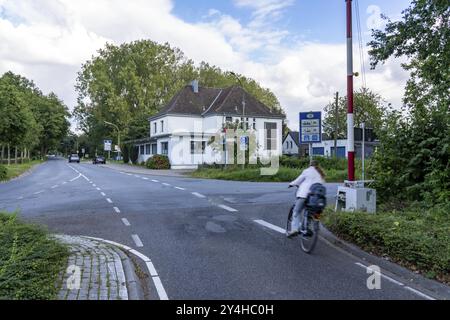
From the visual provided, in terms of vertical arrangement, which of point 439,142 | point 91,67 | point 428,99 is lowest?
point 439,142

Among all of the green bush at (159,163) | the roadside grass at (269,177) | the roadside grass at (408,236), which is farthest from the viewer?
the green bush at (159,163)

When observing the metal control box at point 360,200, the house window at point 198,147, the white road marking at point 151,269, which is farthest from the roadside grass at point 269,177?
the white road marking at point 151,269

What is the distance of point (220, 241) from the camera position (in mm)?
8344

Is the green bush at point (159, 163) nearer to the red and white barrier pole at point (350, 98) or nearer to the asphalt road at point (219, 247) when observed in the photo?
the asphalt road at point (219, 247)

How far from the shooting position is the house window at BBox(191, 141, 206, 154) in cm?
4772

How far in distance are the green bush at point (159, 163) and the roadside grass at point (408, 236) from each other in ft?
124

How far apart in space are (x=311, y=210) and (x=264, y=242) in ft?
3.98

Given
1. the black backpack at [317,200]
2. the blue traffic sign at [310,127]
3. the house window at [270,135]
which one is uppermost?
the house window at [270,135]

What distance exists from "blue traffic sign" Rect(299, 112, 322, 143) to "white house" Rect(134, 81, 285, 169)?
111 ft

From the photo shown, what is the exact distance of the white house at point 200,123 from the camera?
47.2 meters

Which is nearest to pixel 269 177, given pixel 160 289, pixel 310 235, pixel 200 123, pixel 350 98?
pixel 350 98

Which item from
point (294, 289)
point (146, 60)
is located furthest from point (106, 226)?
point (146, 60)

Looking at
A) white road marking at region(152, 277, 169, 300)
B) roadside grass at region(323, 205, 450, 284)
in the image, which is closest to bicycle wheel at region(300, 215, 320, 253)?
roadside grass at region(323, 205, 450, 284)

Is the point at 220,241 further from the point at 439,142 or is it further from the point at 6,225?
the point at 439,142
